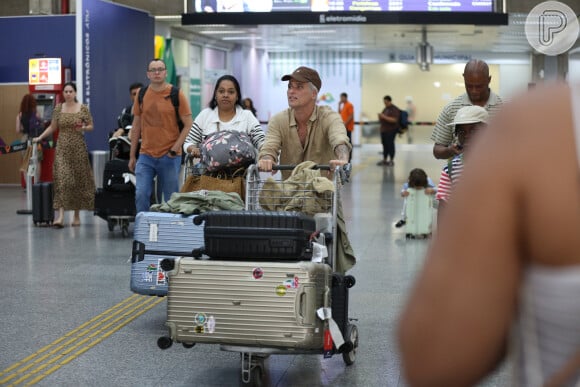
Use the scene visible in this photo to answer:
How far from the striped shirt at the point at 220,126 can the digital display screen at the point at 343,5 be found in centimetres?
1000

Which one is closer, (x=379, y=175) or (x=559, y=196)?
(x=559, y=196)

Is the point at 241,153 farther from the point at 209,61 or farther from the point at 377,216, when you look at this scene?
the point at 209,61

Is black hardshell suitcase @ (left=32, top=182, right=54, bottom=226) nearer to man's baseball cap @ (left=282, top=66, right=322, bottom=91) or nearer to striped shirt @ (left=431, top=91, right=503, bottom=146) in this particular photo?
man's baseball cap @ (left=282, top=66, right=322, bottom=91)

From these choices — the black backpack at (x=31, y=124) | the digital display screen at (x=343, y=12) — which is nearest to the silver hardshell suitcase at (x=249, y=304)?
the digital display screen at (x=343, y=12)

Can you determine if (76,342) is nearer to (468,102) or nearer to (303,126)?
(303,126)

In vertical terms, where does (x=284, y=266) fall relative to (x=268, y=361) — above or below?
above

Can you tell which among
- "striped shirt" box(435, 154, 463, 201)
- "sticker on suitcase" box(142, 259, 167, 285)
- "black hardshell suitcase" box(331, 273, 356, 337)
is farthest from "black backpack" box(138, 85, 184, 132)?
"black hardshell suitcase" box(331, 273, 356, 337)

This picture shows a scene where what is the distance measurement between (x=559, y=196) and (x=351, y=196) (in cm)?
1634

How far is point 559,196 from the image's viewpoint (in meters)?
1.03

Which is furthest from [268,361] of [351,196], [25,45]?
[25,45]

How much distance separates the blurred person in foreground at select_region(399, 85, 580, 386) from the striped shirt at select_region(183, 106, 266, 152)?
6390 mm

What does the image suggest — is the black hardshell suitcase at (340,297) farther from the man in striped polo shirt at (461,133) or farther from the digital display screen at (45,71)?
the digital display screen at (45,71)

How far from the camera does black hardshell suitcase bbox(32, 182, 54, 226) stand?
12773 millimetres

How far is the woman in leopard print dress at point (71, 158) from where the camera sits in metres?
12.6
